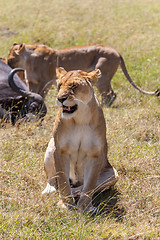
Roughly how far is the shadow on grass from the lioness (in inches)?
169

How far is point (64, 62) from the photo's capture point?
349 inches

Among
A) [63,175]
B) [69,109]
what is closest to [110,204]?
[63,175]

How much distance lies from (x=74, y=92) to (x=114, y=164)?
1.74m

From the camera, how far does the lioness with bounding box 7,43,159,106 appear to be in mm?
8555

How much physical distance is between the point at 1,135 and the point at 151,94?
3.61m

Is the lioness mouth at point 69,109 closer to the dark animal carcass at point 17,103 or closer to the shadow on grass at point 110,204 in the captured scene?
the shadow on grass at point 110,204

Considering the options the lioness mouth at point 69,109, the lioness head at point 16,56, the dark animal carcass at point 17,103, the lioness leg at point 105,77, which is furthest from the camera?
the lioness head at point 16,56

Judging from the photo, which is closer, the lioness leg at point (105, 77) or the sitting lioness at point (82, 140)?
the sitting lioness at point (82, 140)

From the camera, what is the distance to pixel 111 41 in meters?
12.5

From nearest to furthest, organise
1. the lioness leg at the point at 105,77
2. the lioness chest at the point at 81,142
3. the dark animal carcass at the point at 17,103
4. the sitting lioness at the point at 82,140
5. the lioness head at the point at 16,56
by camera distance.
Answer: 1. the sitting lioness at the point at 82,140
2. the lioness chest at the point at 81,142
3. the dark animal carcass at the point at 17,103
4. the lioness leg at the point at 105,77
5. the lioness head at the point at 16,56

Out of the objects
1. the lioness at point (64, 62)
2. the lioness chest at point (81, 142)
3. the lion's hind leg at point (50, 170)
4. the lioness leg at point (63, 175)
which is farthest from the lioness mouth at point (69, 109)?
the lioness at point (64, 62)

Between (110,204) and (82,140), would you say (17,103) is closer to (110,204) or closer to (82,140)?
(110,204)

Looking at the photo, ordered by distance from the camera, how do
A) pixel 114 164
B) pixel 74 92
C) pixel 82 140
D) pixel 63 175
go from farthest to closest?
pixel 114 164
pixel 63 175
pixel 82 140
pixel 74 92

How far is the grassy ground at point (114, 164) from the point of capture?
3.23 m
